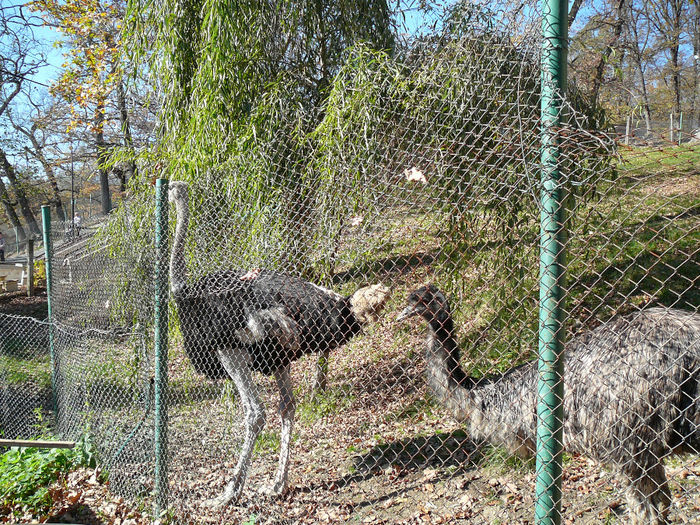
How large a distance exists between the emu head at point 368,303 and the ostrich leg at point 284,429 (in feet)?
2.38

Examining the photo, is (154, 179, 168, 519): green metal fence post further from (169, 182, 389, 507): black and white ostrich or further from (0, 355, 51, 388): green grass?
(0, 355, 51, 388): green grass

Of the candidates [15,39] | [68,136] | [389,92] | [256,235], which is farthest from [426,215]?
[68,136]

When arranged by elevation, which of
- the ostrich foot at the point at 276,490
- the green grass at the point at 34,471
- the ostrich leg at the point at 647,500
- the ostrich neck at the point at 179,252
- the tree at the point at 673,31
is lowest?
the green grass at the point at 34,471

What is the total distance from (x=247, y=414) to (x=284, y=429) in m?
0.29

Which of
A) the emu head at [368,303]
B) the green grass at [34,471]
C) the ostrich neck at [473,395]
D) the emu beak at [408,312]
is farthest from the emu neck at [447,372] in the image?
the green grass at [34,471]

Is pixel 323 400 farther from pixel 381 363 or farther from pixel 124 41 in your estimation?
pixel 124 41

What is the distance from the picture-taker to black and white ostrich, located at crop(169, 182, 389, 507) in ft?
11.9

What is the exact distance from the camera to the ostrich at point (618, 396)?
2.71 metres

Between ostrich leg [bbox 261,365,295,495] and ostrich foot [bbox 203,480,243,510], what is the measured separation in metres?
0.22

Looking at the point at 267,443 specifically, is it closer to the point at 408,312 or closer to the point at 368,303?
the point at 368,303

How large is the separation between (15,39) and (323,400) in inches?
664

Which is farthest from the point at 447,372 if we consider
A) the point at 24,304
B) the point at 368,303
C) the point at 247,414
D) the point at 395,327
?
the point at 24,304

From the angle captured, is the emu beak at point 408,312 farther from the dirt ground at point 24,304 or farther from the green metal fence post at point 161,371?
the dirt ground at point 24,304

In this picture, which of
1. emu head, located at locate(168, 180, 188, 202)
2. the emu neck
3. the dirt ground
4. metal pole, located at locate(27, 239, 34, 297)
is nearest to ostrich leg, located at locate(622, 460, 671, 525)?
the emu neck
